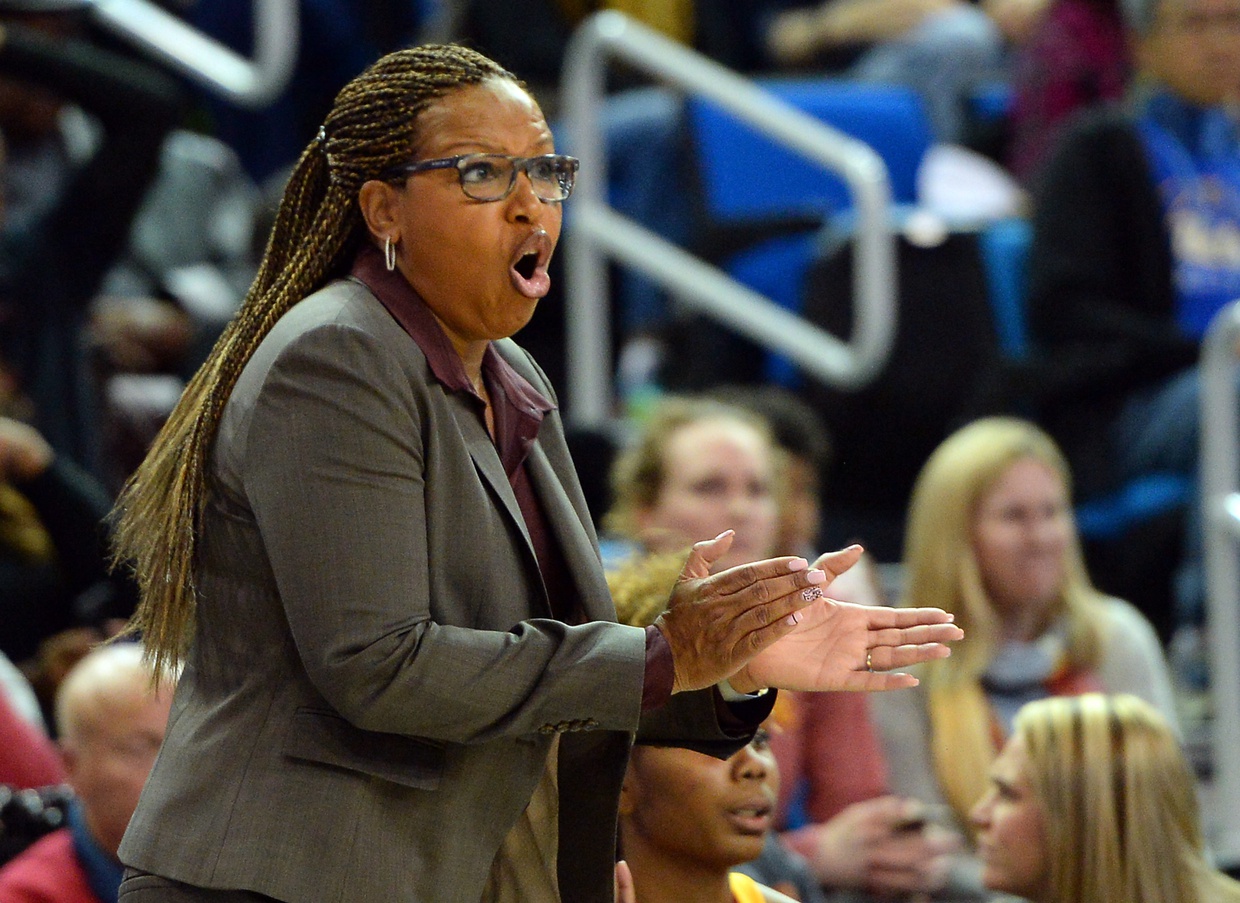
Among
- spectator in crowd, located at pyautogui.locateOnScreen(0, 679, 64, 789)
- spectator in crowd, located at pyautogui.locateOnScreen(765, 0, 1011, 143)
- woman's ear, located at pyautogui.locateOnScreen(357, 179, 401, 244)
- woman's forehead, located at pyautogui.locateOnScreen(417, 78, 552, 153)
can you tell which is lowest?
spectator in crowd, located at pyautogui.locateOnScreen(0, 679, 64, 789)

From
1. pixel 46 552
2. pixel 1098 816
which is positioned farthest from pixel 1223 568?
pixel 46 552

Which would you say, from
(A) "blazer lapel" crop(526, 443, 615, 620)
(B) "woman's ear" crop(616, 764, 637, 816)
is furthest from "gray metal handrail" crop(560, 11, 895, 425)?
(A) "blazer lapel" crop(526, 443, 615, 620)

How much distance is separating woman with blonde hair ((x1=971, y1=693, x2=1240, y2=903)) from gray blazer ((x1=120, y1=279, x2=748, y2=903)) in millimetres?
1406

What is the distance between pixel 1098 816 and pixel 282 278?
1635 millimetres

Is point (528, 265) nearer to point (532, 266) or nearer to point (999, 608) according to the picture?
point (532, 266)

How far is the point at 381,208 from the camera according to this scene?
1865 mm

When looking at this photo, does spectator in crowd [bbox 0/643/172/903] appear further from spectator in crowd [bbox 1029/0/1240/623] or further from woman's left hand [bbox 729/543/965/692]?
spectator in crowd [bbox 1029/0/1240/623]

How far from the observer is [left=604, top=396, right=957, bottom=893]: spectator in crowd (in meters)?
3.35

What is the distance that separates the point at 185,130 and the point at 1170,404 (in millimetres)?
3050

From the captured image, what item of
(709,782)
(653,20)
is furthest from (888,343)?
(709,782)

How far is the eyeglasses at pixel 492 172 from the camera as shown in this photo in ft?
5.99

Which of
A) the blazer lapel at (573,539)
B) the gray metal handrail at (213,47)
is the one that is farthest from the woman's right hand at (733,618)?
the gray metal handrail at (213,47)

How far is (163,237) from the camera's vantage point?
555cm

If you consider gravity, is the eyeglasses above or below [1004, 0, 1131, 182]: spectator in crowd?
below
